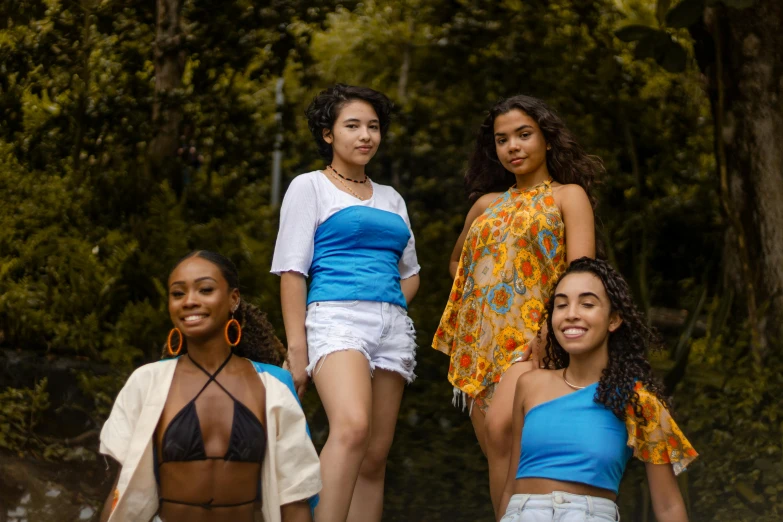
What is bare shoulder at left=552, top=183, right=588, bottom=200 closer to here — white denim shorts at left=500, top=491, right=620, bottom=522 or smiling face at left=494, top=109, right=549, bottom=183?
smiling face at left=494, top=109, right=549, bottom=183

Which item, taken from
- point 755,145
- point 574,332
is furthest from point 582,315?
point 755,145

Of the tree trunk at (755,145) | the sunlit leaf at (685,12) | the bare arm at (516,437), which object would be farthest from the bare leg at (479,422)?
the tree trunk at (755,145)

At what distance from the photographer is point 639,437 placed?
3.48m

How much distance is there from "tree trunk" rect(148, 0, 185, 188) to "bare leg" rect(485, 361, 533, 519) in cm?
279

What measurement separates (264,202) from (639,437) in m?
3.24

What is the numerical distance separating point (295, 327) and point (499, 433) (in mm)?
775

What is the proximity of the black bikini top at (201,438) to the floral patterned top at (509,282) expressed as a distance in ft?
3.15

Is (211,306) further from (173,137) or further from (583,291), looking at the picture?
(173,137)

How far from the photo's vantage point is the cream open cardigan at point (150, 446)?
326cm

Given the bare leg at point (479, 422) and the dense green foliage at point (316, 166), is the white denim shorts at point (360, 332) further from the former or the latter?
the dense green foliage at point (316, 166)

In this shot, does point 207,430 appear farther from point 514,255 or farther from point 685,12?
point 685,12

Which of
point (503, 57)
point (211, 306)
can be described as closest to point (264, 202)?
point (503, 57)

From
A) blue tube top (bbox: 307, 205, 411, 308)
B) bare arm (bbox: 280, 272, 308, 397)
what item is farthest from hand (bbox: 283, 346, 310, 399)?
blue tube top (bbox: 307, 205, 411, 308)

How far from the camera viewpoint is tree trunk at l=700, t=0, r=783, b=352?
576cm
